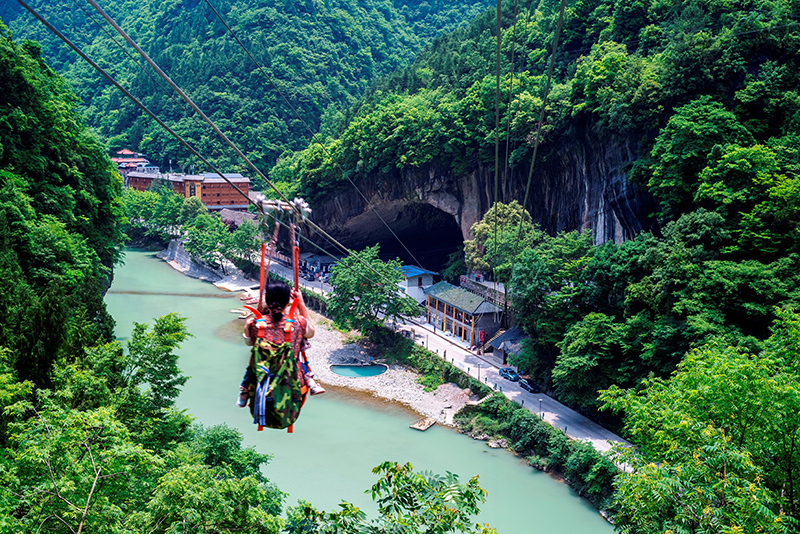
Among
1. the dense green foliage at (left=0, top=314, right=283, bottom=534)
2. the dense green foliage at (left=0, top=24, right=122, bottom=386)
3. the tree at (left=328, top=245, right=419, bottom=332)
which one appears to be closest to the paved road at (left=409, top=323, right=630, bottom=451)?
the tree at (left=328, top=245, right=419, bottom=332)

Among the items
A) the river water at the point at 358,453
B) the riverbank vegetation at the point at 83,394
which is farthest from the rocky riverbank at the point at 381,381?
the riverbank vegetation at the point at 83,394

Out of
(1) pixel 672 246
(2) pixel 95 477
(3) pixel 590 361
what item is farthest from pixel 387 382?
(2) pixel 95 477

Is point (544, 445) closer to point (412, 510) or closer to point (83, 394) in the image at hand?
point (412, 510)

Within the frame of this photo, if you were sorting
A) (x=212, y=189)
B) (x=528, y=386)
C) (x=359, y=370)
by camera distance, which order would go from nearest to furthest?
(x=528, y=386)
(x=359, y=370)
(x=212, y=189)

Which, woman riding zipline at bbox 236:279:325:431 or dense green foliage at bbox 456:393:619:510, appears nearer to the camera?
woman riding zipline at bbox 236:279:325:431

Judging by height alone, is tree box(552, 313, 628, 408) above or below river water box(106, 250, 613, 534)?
above

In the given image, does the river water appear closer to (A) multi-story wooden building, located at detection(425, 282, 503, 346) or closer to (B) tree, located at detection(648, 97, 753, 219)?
(A) multi-story wooden building, located at detection(425, 282, 503, 346)

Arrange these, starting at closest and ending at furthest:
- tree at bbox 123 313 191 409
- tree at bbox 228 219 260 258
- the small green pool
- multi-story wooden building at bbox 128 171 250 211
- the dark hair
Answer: the dark hair, tree at bbox 123 313 191 409, the small green pool, tree at bbox 228 219 260 258, multi-story wooden building at bbox 128 171 250 211

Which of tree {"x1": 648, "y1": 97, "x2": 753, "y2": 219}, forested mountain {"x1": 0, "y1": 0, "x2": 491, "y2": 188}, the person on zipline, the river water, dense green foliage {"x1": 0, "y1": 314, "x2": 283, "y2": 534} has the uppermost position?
forested mountain {"x1": 0, "y1": 0, "x2": 491, "y2": 188}

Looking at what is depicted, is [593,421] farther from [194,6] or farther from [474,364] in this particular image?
[194,6]
